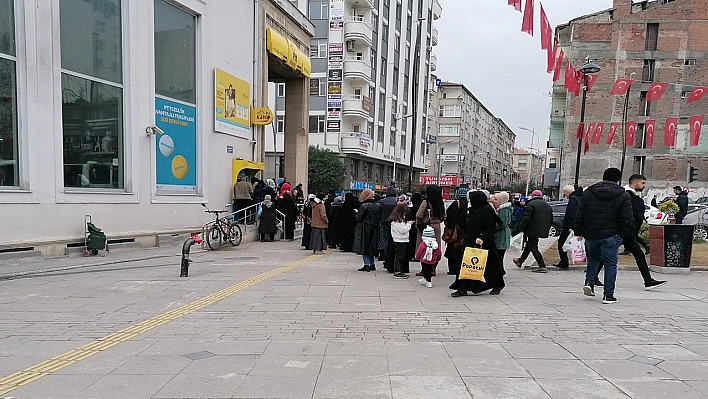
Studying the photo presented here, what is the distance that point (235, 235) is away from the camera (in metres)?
14.3

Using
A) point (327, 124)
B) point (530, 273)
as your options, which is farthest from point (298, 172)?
point (530, 273)

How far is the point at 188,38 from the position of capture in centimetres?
1492

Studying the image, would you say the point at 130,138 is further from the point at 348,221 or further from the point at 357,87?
the point at 357,87

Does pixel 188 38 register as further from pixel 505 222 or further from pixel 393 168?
pixel 393 168

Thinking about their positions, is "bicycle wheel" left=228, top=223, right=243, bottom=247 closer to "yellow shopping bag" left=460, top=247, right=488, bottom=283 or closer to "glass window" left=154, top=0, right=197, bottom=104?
"glass window" left=154, top=0, right=197, bottom=104

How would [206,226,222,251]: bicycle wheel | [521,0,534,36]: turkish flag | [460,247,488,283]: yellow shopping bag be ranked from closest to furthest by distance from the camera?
1. [460,247,488,283]: yellow shopping bag
2. [521,0,534,36]: turkish flag
3. [206,226,222,251]: bicycle wheel

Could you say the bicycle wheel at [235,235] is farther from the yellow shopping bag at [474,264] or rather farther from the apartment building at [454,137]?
the apartment building at [454,137]

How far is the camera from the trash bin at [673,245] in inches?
365

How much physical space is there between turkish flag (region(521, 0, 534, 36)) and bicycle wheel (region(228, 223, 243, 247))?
9.70m

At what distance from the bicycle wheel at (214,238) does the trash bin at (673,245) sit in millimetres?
11122

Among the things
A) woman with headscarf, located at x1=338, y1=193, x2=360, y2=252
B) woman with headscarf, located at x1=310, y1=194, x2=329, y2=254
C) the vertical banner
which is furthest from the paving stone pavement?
the vertical banner

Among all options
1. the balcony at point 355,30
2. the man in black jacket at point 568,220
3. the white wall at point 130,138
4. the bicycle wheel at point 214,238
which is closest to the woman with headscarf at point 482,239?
the man in black jacket at point 568,220

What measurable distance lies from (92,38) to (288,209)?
25.0 feet

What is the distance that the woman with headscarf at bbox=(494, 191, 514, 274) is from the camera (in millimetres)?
7795
